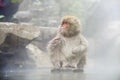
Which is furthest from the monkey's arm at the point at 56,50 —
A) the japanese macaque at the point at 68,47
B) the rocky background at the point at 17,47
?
the rocky background at the point at 17,47

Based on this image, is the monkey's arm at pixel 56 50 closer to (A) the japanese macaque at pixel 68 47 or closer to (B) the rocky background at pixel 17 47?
A: (A) the japanese macaque at pixel 68 47

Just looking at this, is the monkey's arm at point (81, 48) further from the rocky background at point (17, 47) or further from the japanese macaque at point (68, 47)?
the rocky background at point (17, 47)

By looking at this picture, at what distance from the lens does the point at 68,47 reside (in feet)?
17.9

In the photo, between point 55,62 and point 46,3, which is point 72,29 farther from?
point 46,3

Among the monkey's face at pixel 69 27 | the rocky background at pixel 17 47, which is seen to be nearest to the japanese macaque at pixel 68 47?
the monkey's face at pixel 69 27

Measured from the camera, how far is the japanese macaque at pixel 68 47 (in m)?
5.41

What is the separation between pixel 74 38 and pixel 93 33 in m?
5.33

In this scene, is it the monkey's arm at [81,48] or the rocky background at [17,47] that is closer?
the monkey's arm at [81,48]

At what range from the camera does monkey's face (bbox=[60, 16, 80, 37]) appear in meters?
5.46

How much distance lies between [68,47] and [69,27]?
23cm

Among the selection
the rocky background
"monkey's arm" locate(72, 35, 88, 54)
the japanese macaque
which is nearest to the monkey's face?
the japanese macaque

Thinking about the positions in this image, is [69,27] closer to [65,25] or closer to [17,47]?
[65,25]

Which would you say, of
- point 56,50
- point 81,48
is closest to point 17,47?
point 56,50

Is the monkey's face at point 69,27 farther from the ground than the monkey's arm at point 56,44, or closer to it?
farther from the ground
